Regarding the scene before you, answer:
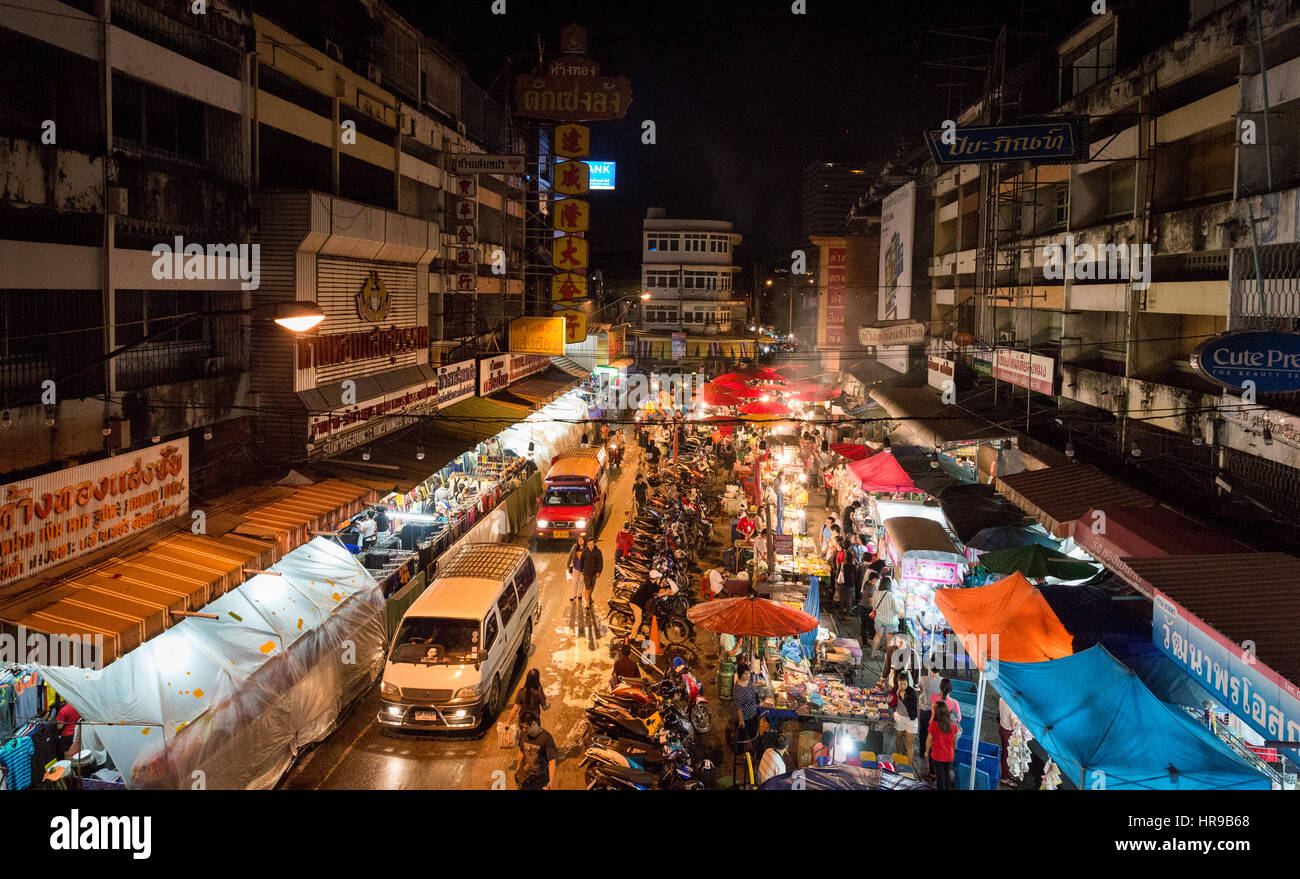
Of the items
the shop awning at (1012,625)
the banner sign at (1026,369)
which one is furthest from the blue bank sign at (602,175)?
the shop awning at (1012,625)

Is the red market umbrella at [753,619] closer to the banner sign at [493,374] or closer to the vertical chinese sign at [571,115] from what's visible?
the banner sign at [493,374]

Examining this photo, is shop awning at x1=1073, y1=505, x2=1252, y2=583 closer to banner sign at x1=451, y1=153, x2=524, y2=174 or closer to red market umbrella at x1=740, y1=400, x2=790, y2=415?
red market umbrella at x1=740, y1=400, x2=790, y2=415

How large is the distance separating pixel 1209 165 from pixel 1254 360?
699cm

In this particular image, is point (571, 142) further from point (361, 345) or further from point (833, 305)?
point (833, 305)

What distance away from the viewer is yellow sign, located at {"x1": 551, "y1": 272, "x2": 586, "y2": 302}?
87.6 feet

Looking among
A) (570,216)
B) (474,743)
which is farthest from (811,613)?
(570,216)

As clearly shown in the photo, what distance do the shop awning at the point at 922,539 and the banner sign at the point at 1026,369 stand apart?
154 inches

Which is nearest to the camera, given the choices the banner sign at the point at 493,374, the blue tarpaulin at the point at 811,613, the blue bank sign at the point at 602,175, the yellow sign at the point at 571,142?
the blue tarpaulin at the point at 811,613

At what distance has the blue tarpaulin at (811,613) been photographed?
45.2 ft

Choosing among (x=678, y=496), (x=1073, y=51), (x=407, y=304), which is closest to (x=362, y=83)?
(x=407, y=304)

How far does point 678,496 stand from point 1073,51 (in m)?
14.4

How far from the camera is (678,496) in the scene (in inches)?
939

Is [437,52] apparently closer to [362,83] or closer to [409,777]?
[362,83]

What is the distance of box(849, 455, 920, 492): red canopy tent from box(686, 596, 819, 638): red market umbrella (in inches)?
264
